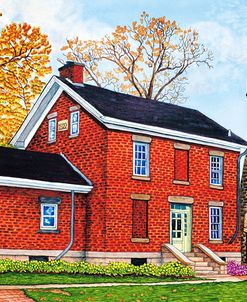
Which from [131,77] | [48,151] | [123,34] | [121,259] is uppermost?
[123,34]

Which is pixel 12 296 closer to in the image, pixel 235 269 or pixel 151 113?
pixel 235 269

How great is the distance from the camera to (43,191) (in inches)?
1118

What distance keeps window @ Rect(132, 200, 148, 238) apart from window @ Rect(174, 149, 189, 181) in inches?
101

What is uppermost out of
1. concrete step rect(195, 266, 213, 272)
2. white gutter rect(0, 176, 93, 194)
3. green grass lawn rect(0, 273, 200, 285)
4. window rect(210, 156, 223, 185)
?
window rect(210, 156, 223, 185)

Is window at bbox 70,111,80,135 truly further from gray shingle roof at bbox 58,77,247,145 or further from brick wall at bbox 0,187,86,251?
brick wall at bbox 0,187,86,251

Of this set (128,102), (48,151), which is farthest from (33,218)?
(128,102)

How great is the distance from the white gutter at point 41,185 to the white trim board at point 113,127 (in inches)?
117

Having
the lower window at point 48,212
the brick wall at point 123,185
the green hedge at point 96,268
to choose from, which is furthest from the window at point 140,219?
the lower window at point 48,212

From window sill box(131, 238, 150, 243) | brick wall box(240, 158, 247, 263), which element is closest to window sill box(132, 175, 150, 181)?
window sill box(131, 238, 150, 243)

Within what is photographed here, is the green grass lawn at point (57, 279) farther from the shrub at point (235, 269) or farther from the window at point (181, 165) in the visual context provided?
the window at point (181, 165)

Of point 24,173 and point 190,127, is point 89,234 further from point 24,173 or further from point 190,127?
point 190,127

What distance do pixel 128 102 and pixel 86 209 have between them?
637 cm

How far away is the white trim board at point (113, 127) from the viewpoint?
97.0 ft

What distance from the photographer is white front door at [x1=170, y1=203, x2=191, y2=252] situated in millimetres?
32094
